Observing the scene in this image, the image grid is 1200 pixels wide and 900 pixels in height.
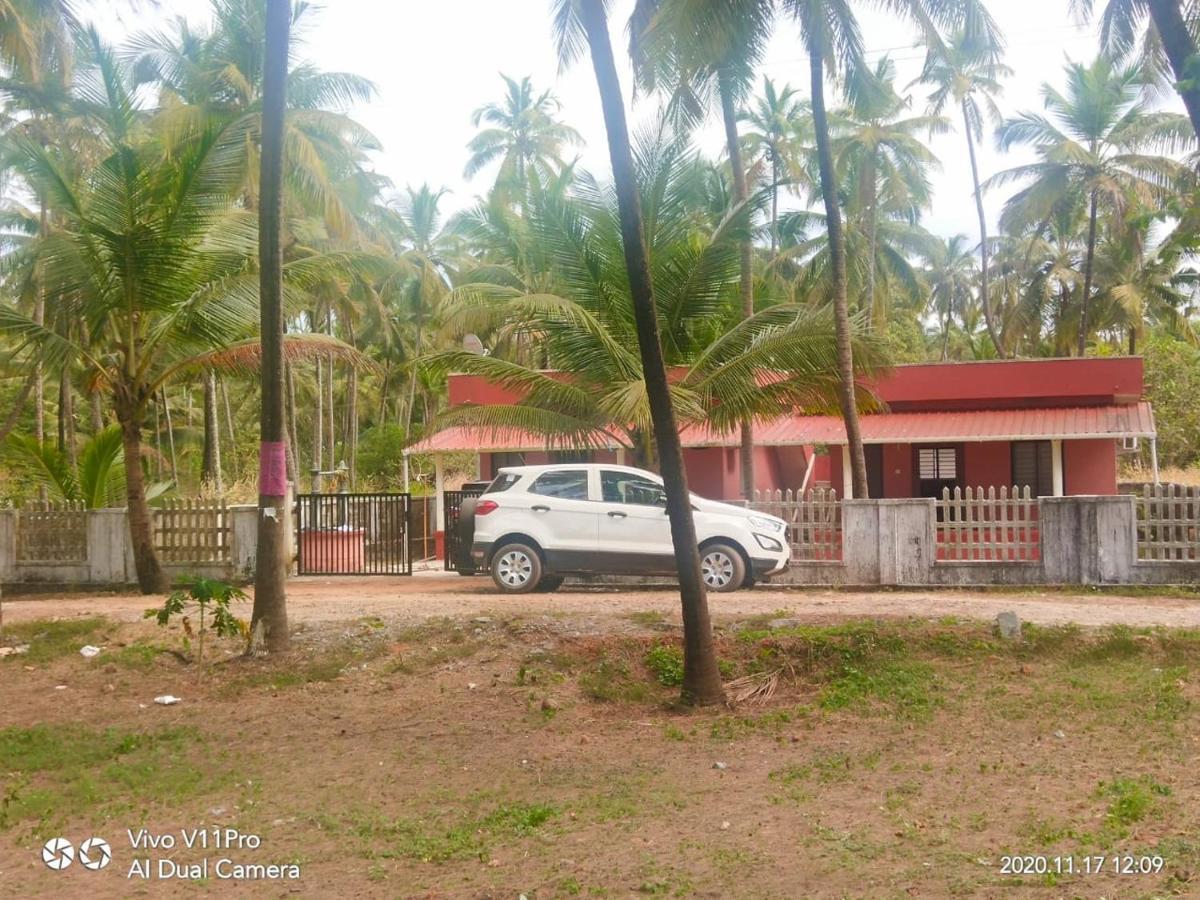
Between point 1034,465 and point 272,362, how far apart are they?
16657 mm

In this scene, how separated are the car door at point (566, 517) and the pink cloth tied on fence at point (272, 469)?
188 inches

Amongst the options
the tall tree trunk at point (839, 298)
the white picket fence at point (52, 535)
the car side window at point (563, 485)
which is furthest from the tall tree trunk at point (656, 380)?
the white picket fence at point (52, 535)

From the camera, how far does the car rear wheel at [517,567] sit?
14.7m

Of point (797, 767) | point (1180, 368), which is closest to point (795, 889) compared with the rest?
point (797, 767)

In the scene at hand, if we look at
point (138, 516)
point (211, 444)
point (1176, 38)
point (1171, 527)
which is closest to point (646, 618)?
point (1176, 38)

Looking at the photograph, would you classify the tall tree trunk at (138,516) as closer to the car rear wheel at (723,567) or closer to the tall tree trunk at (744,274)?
the car rear wheel at (723,567)

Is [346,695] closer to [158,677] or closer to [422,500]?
[158,677]

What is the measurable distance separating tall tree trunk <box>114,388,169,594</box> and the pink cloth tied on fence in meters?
5.98

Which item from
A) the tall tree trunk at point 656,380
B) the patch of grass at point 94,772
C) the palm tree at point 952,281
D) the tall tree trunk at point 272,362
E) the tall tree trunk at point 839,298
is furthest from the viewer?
the palm tree at point 952,281

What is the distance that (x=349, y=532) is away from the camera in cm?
1827

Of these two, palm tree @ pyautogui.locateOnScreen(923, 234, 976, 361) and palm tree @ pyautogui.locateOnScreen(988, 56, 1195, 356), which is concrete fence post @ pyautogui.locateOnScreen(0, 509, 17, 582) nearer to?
Result: palm tree @ pyautogui.locateOnScreen(988, 56, 1195, 356)

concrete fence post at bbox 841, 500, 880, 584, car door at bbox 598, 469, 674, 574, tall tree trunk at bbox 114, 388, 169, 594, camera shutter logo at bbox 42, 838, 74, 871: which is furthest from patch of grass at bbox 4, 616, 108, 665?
concrete fence post at bbox 841, 500, 880, 584

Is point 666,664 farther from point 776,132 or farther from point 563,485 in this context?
point 776,132

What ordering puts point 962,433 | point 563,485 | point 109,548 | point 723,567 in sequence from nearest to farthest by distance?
point 723,567 → point 563,485 → point 109,548 → point 962,433
